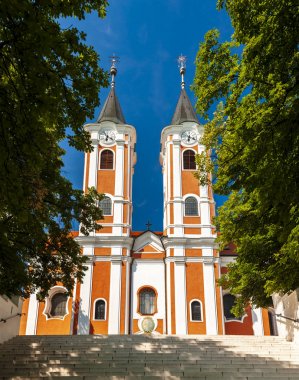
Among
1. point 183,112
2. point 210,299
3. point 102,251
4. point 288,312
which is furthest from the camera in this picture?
point 183,112

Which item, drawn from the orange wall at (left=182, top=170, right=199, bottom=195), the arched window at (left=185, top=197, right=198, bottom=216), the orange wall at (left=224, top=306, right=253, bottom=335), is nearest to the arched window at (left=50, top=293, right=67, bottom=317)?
the arched window at (left=185, top=197, right=198, bottom=216)

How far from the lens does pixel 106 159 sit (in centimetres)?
3078

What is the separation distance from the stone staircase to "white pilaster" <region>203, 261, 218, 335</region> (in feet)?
28.4

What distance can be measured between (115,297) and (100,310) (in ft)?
3.88

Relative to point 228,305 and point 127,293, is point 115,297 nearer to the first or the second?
point 127,293

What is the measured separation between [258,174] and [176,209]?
836 inches

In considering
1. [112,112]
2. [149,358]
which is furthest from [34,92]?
[112,112]

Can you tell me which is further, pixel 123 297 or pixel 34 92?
pixel 123 297

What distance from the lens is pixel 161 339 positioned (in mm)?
15906

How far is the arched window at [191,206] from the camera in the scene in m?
28.9

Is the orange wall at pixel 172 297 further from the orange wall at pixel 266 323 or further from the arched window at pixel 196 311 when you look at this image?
the orange wall at pixel 266 323

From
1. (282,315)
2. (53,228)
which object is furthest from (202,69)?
(282,315)

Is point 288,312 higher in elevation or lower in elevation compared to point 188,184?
lower

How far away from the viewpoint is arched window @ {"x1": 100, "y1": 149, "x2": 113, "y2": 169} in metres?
30.5
